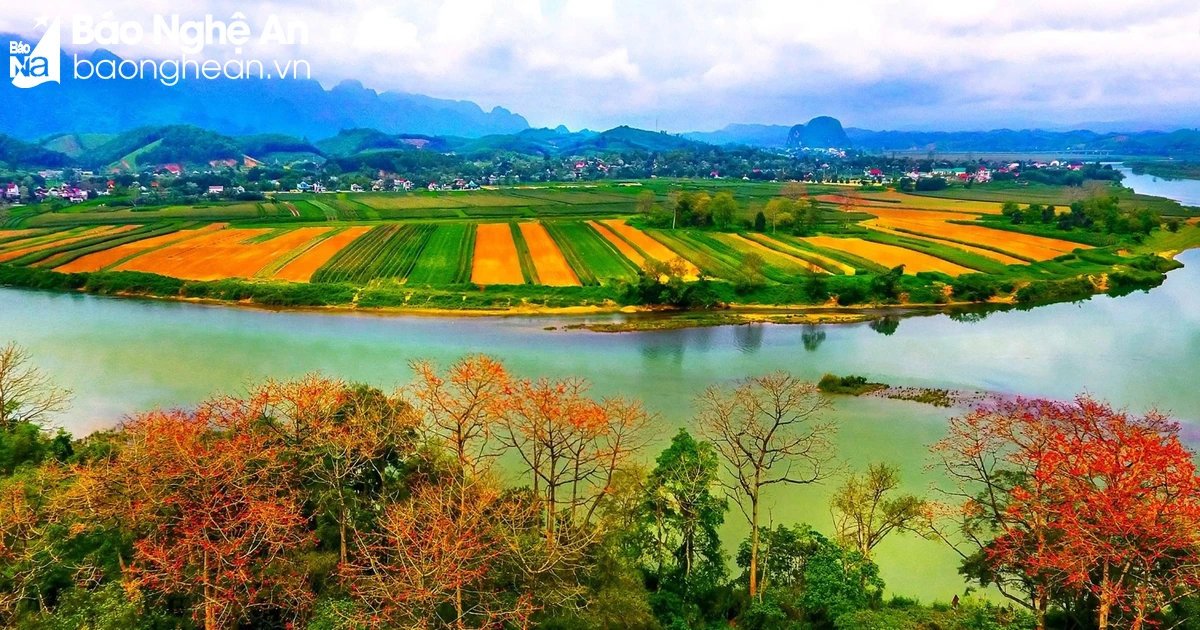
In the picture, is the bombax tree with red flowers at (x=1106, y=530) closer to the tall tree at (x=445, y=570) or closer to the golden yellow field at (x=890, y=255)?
the tall tree at (x=445, y=570)

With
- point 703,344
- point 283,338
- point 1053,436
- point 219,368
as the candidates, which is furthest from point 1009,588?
point 283,338

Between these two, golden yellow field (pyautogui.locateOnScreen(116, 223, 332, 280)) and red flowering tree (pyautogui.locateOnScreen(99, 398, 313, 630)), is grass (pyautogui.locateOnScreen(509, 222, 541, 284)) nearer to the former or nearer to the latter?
golden yellow field (pyautogui.locateOnScreen(116, 223, 332, 280))

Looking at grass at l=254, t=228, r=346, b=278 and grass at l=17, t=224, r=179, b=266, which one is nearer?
grass at l=254, t=228, r=346, b=278

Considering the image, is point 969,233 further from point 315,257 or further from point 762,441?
point 315,257

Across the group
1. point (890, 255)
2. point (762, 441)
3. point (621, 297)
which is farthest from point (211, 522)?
point (890, 255)

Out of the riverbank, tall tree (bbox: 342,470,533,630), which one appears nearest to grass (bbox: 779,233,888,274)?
the riverbank

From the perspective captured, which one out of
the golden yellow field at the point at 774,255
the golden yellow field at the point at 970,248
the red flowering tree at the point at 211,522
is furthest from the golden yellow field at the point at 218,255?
the golden yellow field at the point at 970,248
